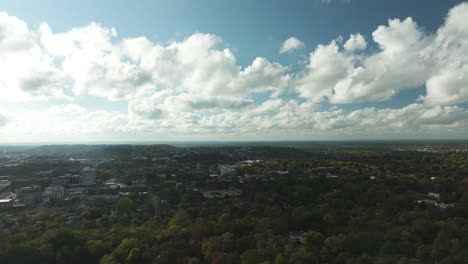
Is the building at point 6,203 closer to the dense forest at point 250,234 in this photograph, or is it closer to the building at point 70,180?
the dense forest at point 250,234

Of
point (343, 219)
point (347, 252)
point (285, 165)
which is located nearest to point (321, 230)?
point (343, 219)

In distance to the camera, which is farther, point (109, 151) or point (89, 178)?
point (109, 151)

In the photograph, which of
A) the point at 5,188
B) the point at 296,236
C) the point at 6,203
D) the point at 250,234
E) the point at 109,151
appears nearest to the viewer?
the point at 250,234

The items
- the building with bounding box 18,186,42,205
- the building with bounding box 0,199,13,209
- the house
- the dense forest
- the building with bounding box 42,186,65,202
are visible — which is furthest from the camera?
the building with bounding box 42,186,65,202

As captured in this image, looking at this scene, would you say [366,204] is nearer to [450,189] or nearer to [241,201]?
[241,201]

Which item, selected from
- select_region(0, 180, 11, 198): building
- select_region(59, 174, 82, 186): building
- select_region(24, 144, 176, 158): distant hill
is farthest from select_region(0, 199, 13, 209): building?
select_region(24, 144, 176, 158): distant hill

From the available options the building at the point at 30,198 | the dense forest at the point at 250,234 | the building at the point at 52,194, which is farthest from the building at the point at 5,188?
the dense forest at the point at 250,234

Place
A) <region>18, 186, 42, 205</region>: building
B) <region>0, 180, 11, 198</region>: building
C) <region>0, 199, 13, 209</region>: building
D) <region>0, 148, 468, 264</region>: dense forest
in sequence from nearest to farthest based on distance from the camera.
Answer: <region>0, 148, 468, 264</region>: dense forest
<region>0, 199, 13, 209</region>: building
<region>18, 186, 42, 205</region>: building
<region>0, 180, 11, 198</region>: building

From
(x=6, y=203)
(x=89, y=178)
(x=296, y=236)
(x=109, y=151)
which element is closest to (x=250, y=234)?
(x=296, y=236)

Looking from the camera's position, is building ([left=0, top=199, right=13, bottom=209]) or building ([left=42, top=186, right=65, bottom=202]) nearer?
building ([left=0, top=199, right=13, bottom=209])

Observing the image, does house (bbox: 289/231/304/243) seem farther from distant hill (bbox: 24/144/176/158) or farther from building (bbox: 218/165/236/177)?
distant hill (bbox: 24/144/176/158)

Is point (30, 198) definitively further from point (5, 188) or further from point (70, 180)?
point (5, 188)
